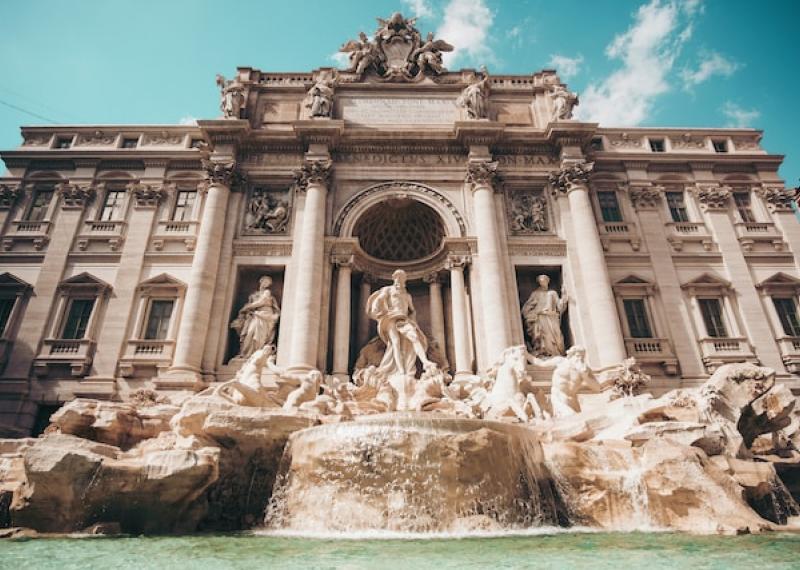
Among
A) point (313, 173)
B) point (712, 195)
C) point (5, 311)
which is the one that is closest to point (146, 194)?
point (5, 311)

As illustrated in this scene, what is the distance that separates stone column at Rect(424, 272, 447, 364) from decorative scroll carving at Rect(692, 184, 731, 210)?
12586 mm

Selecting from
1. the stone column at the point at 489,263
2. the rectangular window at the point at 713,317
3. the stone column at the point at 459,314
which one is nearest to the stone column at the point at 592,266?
the stone column at the point at 489,263

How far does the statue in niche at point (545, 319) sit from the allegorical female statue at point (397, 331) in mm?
4683

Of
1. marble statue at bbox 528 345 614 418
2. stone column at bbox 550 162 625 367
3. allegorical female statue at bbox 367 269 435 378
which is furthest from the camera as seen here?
stone column at bbox 550 162 625 367

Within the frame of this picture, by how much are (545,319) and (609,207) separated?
7.00 m

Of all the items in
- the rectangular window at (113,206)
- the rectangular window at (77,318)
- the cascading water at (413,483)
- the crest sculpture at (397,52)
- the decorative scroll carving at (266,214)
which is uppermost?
the crest sculpture at (397,52)

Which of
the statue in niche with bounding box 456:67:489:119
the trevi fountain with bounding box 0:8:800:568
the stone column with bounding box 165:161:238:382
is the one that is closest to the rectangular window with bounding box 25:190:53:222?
the stone column with bounding box 165:161:238:382

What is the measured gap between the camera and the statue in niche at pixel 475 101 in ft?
65.4

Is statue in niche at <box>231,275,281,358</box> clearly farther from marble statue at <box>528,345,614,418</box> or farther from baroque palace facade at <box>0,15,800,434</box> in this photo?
marble statue at <box>528,345,614,418</box>

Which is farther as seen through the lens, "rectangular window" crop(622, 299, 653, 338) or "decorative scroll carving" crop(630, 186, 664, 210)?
"decorative scroll carving" crop(630, 186, 664, 210)

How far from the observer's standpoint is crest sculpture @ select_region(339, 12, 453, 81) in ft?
70.8

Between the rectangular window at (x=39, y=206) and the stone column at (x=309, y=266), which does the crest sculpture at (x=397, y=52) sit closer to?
the stone column at (x=309, y=266)

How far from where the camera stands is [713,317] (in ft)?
59.5

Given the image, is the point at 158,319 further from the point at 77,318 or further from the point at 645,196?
the point at 645,196
